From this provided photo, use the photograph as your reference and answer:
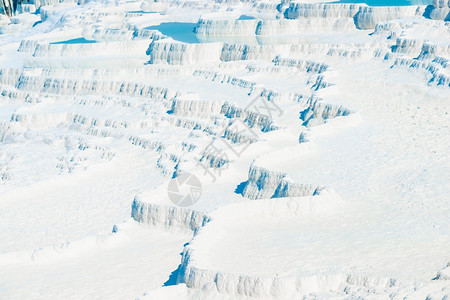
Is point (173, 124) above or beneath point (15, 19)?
above

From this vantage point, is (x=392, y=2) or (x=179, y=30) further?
(x=179, y=30)

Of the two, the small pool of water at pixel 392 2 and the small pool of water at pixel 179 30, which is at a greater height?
the small pool of water at pixel 392 2

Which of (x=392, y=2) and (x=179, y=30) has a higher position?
(x=392, y=2)

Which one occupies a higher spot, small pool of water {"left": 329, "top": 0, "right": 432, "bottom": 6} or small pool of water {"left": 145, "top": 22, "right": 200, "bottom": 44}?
small pool of water {"left": 329, "top": 0, "right": 432, "bottom": 6}

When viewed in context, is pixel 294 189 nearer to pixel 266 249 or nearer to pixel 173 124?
pixel 266 249

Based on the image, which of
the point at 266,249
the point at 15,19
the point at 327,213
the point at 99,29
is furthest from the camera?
the point at 15,19

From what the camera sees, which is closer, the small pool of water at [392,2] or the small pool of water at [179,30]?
the small pool of water at [392,2]

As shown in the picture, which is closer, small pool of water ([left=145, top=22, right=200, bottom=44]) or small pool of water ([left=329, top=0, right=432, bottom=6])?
small pool of water ([left=329, top=0, right=432, bottom=6])

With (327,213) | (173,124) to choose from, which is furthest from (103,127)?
(327,213)
